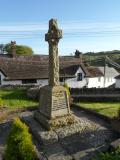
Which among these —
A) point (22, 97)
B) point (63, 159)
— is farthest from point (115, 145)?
point (22, 97)

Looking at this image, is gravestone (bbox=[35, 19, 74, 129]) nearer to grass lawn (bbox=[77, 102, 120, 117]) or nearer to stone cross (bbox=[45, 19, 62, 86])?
stone cross (bbox=[45, 19, 62, 86])

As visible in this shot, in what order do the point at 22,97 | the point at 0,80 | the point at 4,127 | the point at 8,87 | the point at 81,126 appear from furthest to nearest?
the point at 0,80, the point at 8,87, the point at 22,97, the point at 4,127, the point at 81,126

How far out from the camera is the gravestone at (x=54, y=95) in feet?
39.2

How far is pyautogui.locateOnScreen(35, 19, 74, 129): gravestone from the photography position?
11953mm

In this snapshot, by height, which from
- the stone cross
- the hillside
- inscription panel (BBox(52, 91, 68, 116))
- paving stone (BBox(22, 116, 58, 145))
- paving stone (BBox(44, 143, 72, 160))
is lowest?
paving stone (BBox(44, 143, 72, 160))

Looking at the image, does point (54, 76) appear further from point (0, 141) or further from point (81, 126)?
point (0, 141)

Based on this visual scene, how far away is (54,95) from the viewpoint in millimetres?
12023

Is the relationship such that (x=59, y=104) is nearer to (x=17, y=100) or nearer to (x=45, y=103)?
(x=45, y=103)

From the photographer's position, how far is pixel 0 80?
33406mm

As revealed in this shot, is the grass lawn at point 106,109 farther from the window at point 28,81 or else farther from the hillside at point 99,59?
the hillside at point 99,59

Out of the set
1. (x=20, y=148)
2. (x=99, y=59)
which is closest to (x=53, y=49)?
(x=20, y=148)

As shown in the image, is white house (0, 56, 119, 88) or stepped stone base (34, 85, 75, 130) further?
white house (0, 56, 119, 88)

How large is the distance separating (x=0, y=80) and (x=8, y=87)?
457cm

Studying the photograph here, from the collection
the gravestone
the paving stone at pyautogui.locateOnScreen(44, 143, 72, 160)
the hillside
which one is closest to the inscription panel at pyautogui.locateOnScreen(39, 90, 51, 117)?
the gravestone
